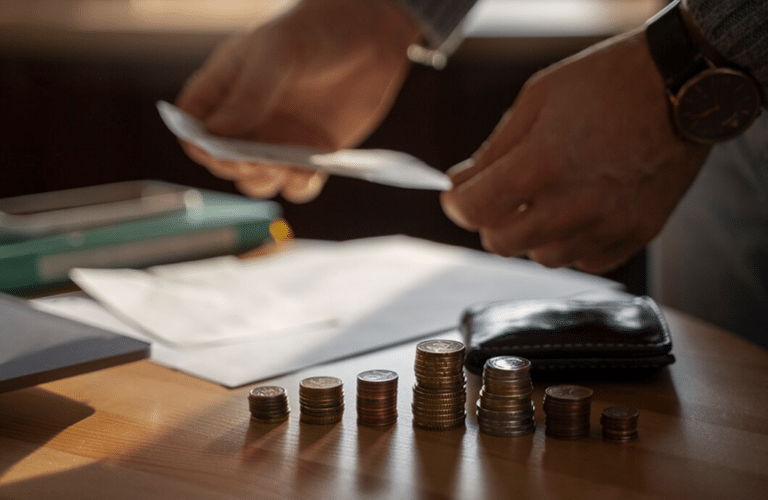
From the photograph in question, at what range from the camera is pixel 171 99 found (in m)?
3.00

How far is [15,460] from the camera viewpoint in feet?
2.07

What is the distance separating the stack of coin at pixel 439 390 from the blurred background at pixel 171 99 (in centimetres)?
228

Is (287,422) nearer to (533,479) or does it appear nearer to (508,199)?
(533,479)

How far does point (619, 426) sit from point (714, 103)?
0.38 m

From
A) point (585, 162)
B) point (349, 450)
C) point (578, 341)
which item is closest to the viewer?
point (349, 450)

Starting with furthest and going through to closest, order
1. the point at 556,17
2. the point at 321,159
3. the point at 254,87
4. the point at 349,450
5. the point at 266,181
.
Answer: the point at 556,17 → the point at 266,181 → the point at 254,87 → the point at 321,159 → the point at 349,450

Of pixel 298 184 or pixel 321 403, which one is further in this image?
pixel 298 184

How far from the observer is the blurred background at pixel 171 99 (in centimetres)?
291

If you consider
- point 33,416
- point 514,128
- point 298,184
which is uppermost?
point 514,128

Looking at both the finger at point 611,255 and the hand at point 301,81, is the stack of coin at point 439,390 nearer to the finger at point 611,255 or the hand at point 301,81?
the finger at point 611,255

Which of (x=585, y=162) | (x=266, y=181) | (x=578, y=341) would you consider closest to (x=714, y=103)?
(x=585, y=162)

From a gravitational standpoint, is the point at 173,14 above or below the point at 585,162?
above

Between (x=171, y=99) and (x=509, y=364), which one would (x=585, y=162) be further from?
Answer: (x=171, y=99)

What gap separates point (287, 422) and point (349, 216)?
7.71 feet
